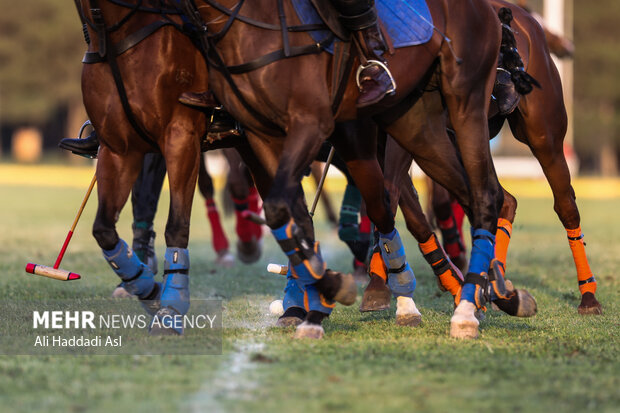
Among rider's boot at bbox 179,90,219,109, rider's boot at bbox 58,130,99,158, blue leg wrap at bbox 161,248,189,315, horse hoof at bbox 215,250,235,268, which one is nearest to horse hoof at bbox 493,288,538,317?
blue leg wrap at bbox 161,248,189,315

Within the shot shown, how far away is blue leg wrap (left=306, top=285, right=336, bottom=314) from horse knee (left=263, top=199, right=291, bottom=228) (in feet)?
2.17

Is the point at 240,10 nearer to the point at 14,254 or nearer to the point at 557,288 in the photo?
the point at 557,288

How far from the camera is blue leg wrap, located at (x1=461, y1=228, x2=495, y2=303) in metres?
6.07

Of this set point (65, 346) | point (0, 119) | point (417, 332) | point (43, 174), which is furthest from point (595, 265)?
point (0, 119)

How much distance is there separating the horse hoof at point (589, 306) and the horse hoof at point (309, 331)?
8.13 feet

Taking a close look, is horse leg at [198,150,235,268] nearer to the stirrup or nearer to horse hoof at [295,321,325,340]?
horse hoof at [295,321,325,340]

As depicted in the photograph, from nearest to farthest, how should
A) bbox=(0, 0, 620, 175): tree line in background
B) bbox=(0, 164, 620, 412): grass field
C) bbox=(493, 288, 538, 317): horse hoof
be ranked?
bbox=(0, 164, 620, 412): grass field, bbox=(493, 288, 538, 317): horse hoof, bbox=(0, 0, 620, 175): tree line in background

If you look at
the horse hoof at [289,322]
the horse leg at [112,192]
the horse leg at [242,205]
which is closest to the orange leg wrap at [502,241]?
the horse hoof at [289,322]

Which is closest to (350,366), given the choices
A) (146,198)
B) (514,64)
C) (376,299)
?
(376,299)

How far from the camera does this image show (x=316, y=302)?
586cm

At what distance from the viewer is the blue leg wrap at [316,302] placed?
5852 millimetres

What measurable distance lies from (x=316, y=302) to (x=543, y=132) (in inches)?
98.0

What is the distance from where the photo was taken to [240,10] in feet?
18.0

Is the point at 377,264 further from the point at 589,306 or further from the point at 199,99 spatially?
the point at 199,99
